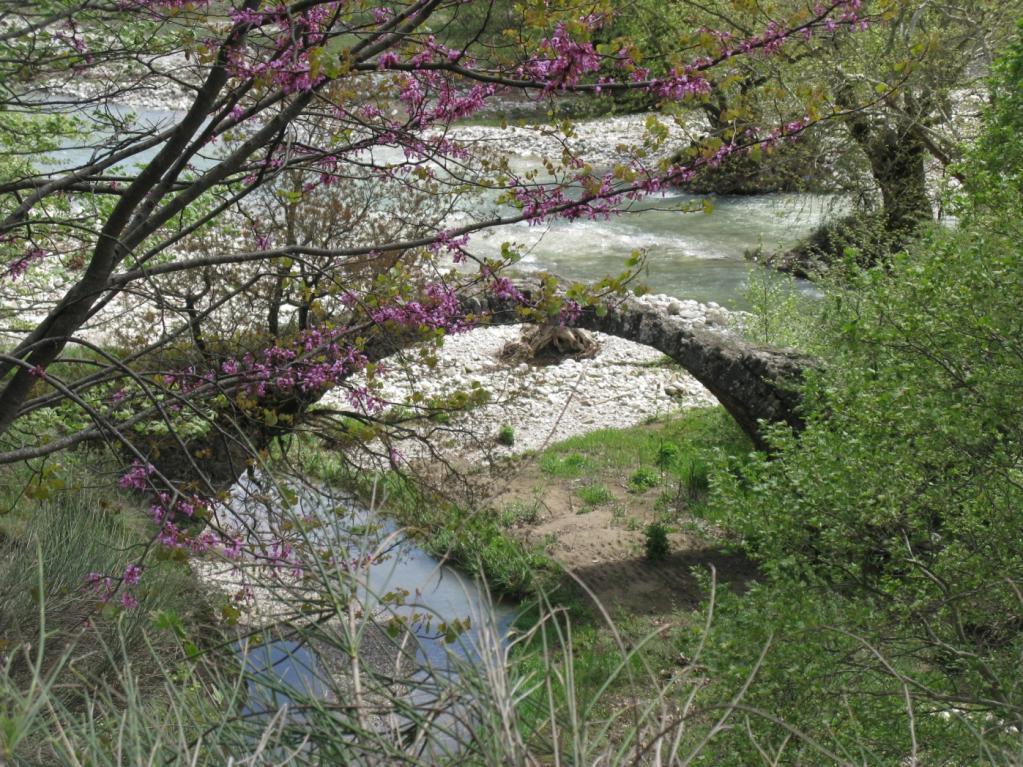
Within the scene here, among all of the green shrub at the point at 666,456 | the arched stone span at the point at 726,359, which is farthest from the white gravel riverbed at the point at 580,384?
the arched stone span at the point at 726,359

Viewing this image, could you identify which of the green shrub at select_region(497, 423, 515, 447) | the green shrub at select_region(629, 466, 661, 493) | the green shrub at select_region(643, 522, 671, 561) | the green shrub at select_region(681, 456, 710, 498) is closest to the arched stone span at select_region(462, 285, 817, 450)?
the green shrub at select_region(643, 522, 671, 561)

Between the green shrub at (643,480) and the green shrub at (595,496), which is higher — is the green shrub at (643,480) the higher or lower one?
the higher one

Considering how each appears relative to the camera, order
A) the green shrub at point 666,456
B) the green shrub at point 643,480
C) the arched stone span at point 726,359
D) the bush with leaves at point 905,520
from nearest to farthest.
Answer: the bush with leaves at point 905,520
the arched stone span at point 726,359
the green shrub at point 643,480
the green shrub at point 666,456

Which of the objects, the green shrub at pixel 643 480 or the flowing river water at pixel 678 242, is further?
the flowing river water at pixel 678 242

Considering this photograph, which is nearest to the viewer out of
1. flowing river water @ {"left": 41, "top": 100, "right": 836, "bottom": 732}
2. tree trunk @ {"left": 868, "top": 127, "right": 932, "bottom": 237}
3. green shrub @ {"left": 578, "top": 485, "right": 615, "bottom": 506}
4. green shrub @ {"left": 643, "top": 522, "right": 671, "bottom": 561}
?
green shrub @ {"left": 643, "top": 522, "right": 671, "bottom": 561}

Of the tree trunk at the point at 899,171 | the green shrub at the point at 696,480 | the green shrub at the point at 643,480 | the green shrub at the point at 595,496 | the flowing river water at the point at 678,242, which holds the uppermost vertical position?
the tree trunk at the point at 899,171

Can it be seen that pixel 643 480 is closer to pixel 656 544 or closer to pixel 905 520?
pixel 656 544

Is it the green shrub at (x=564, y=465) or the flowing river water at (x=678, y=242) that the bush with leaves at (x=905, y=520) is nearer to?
the green shrub at (x=564, y=465)

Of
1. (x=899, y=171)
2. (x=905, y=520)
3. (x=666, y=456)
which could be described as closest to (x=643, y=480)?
(x=666, y=456)

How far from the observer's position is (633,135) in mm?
29094

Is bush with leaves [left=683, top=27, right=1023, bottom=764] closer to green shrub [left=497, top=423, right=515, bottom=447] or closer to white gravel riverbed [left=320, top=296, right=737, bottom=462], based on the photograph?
green shrub [left=497, top=423, right=515, bottom=447]

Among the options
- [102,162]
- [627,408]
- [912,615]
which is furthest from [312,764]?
[627,408]

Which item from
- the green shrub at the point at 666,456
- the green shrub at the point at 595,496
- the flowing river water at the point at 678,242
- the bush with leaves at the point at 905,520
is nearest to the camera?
the bush with leaves at the point at 905,520

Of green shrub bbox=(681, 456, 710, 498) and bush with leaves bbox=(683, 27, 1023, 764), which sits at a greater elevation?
bush with leaves bbox=(683, 27, 1023, 764)
